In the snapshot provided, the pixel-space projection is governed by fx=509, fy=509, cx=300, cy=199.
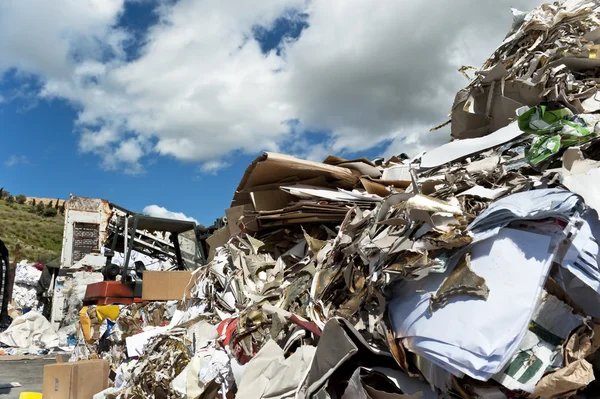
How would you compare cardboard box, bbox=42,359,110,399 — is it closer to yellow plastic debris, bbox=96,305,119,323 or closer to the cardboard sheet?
yellow plastic debris, bbox=96,305,119,323

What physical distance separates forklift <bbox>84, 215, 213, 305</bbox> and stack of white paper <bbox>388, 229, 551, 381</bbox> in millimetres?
4926

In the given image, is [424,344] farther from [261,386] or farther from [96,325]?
[96,325]

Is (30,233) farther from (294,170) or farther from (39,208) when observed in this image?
(294,170)

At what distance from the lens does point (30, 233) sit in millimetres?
31766

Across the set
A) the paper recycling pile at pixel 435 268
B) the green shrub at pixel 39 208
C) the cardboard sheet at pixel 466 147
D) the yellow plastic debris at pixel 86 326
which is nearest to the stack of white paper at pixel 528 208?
the paper recycling pile at pixel 435 268

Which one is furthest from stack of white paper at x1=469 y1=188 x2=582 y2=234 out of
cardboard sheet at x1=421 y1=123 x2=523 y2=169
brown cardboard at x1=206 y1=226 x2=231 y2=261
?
brown cardboard at x1=206 y1=226 x2=231 y2=261

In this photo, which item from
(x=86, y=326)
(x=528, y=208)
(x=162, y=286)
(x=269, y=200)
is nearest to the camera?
(x=528, y=208)

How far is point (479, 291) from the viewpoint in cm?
187

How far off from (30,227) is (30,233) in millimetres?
1226

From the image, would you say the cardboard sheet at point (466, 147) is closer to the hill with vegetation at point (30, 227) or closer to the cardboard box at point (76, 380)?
the cardboard box at point (76, 380)

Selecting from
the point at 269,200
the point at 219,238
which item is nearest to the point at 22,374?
the point at 219,238

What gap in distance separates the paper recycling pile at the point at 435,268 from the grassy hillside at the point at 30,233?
2613cm

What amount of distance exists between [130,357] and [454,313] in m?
3.03

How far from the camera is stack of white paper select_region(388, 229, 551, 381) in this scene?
1.73 metres
